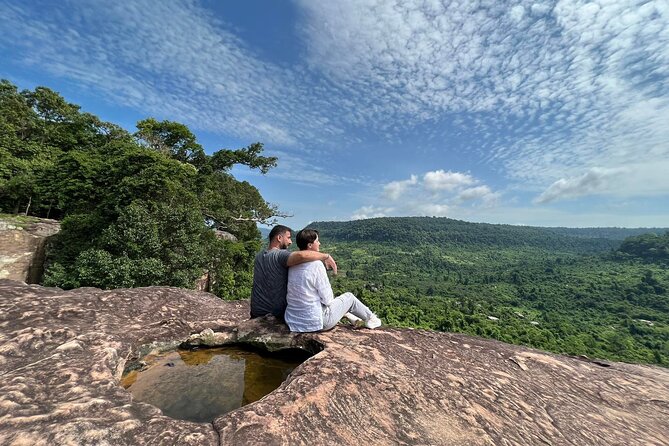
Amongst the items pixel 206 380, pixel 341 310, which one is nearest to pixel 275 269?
pixel 341 310

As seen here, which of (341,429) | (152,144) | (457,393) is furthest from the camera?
(152,144)

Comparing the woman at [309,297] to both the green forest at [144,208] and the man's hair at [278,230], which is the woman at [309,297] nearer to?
the man's hair at [278,230]

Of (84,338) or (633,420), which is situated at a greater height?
(84,338)

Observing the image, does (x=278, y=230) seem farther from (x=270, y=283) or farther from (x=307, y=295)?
(x=307, y=295)

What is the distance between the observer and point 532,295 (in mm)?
101625

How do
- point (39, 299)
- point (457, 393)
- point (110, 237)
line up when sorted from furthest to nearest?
point (110, 237), point (39, 299), point (457, 393)

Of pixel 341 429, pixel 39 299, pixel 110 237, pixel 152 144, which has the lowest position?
pixel 341 429

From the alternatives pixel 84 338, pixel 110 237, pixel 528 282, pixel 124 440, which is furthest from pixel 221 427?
pixel 528 282

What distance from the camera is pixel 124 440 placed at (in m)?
2.60

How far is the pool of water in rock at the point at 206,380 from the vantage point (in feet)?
12.6

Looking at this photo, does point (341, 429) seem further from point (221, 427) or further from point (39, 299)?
point (39, 299)

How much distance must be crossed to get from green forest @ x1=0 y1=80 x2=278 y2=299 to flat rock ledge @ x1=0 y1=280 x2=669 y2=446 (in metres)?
10.9

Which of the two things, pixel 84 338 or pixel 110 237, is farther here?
pixel 110 237

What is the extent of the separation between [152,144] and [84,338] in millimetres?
28517
